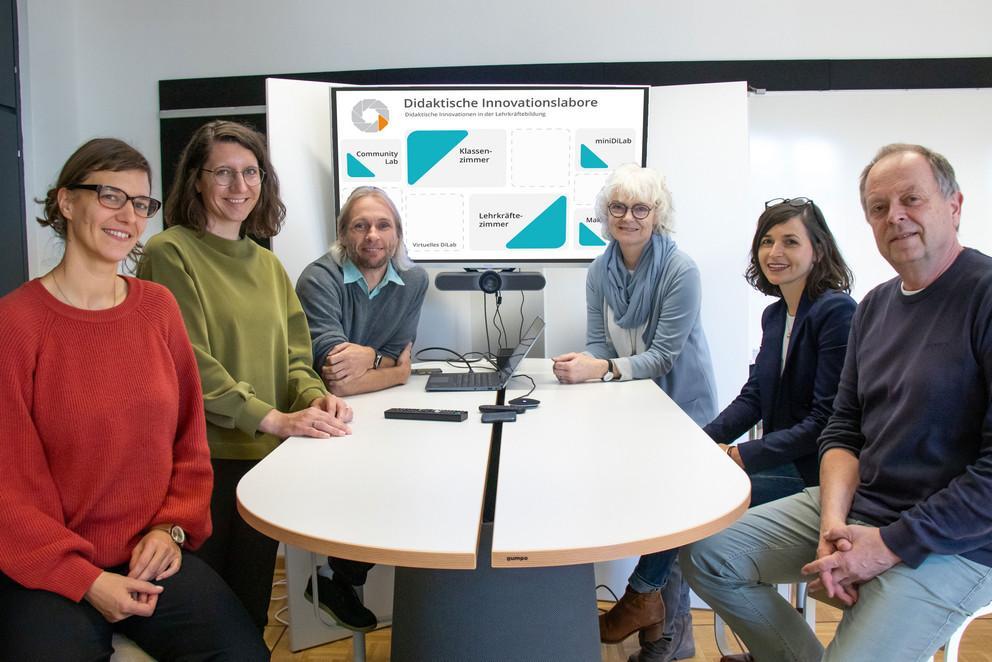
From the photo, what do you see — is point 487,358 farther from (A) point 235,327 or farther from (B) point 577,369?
(A) point 235,327

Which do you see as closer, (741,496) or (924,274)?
(741,496)

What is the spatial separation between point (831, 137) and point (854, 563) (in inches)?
114

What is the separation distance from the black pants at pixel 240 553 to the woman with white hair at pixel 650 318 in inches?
38.4

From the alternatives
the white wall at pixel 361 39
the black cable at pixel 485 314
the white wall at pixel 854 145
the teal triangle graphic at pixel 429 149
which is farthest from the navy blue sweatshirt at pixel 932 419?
the white wall at pixel 361 39

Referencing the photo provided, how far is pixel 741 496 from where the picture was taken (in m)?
1.25

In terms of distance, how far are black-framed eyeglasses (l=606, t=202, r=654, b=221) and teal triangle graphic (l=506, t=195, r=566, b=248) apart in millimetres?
625

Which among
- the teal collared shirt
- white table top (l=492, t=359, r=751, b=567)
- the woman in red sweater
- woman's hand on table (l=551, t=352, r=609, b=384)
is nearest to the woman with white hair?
woman's hand on table (l=551, t=352, r=609, b=384)

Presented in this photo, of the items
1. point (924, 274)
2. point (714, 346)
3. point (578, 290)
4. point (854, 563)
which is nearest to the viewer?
point (854, 563)

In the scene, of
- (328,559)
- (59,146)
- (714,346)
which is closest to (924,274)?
(714,346)

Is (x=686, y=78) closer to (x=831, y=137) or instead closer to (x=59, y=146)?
(x=831, y=137)

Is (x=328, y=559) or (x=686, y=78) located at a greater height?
(x=686, y=78)

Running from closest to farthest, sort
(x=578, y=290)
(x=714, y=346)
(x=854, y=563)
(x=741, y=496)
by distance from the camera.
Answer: (x=741, y=496)
(x=854, y=563)
(x=714, y=346)
(x=578, y=290)

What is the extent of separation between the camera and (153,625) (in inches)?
49.9

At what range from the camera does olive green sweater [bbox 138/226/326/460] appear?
5.56ft
